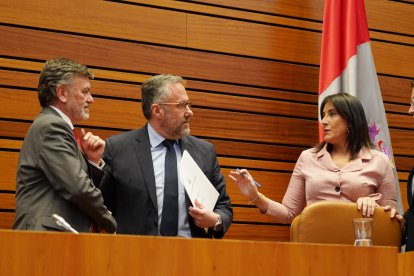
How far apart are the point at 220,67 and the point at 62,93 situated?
1.62m

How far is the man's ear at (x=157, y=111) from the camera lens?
354 cm

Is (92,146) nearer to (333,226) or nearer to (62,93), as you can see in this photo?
(62,93)

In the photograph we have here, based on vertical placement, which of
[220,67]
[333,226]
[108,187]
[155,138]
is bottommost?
[333,226]

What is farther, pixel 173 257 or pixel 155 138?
pixel 155 138

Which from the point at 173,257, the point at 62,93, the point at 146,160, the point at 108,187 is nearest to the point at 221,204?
the point at 146,160

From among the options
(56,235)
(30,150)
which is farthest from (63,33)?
(56,235)

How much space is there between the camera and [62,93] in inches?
122

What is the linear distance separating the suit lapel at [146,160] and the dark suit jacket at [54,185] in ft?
1.45

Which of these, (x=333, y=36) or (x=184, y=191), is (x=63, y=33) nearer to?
(x=184, y=191)

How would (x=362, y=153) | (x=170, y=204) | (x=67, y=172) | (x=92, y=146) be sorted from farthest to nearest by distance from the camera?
(x=362, y=153), (x=170, y=204), (x=92, y=146), (x=67, y=172)

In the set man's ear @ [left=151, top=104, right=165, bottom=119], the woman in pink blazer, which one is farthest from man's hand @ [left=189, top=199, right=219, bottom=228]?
man's ear @ [left=151, top=104, right=165, bottom=119]

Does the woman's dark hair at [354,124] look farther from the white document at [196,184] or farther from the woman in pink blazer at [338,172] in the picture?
the white document at [196,184]

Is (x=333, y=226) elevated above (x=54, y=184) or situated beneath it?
situated beneath

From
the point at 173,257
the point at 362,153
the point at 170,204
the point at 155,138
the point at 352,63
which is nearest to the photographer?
the point at 173,257
